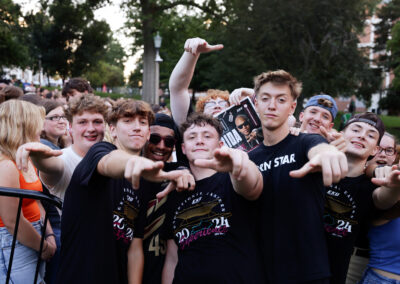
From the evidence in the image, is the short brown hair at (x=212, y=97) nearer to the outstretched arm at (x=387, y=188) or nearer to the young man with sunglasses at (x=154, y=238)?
the young man with sunglasses at (x=154, y=238)

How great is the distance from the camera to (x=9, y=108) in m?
2.73

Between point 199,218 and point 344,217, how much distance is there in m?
1.12

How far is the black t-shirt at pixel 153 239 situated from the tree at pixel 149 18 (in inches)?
587

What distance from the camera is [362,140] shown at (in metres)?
2.81

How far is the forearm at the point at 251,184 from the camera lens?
2.00 m

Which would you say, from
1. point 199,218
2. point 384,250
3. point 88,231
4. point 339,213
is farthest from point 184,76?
point 384,250

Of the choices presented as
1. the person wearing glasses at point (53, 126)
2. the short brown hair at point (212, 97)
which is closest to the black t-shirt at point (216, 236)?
the short brown hair at point (212, 97)

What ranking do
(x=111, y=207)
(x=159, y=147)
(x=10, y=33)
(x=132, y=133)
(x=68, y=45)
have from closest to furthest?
(x=111, y=207) < (x=132, y=133) < (x=159, y=147) < (x=10, y=33) < (x=68, y=45)

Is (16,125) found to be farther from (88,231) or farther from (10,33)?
(10,33)

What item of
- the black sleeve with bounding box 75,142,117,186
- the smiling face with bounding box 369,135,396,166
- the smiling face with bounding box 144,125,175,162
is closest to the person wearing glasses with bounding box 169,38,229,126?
the smiling face with bounding box 144,125,175,162

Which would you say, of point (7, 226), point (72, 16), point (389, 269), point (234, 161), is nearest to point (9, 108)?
point (7, 226)

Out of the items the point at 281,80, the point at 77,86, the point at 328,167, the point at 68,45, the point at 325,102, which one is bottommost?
the point at 328,167

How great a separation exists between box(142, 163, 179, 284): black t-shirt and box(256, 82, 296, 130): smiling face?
965 mm

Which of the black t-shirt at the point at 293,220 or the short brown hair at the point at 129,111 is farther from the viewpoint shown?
the short brown hair at the point at 129,111
